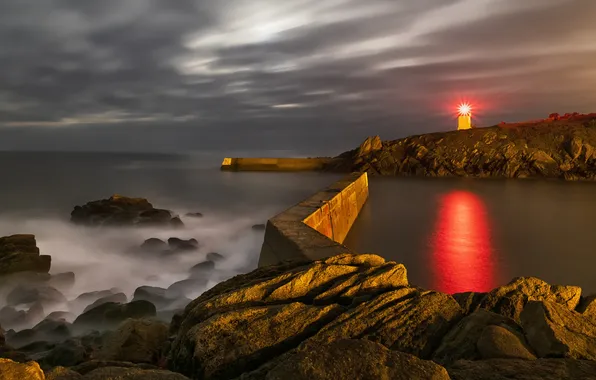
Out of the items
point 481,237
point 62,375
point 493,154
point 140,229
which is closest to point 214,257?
point 140,229

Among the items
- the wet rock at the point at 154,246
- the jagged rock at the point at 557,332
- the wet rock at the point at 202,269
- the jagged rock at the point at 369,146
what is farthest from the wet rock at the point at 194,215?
the jagged rock at the point at 369,146

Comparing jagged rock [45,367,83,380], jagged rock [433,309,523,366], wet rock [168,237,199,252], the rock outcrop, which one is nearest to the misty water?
wet rock [168,237,199,252]

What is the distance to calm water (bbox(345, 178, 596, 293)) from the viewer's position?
1084cm

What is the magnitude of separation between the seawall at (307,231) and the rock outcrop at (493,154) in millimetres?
34351

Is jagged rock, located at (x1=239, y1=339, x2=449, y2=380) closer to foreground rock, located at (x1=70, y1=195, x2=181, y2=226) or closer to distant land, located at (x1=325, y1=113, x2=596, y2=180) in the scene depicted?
foreground rock, located at (x1=70, y1=195, x2=181, y2=226)

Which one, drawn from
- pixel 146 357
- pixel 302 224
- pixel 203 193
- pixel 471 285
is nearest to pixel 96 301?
pixel 302 224

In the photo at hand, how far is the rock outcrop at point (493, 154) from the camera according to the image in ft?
138

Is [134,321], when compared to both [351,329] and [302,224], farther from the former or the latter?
[302,224]

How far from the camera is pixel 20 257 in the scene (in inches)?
426

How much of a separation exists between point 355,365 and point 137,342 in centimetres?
310

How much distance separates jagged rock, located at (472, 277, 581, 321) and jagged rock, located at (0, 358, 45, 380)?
3.47 metres

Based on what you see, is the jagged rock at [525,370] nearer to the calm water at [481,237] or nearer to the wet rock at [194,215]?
the calm water at [481,237]

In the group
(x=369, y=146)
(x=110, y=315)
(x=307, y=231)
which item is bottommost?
(x=110, y=315)

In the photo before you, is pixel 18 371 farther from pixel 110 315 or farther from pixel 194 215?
pixel 194 215
